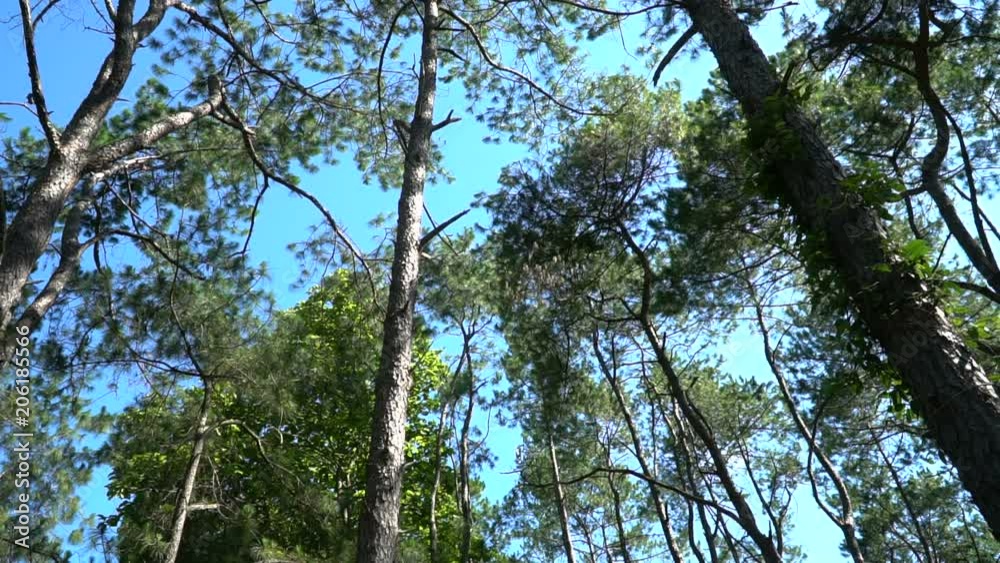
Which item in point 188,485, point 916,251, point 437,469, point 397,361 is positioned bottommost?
point 916,251

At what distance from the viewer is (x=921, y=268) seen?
10.0ft

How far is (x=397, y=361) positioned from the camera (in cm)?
517

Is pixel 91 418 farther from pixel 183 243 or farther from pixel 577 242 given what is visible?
pixel 577 242

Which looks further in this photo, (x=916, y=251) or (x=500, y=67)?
(x=500, y=67)

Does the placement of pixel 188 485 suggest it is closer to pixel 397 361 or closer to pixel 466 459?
pixel 397 361

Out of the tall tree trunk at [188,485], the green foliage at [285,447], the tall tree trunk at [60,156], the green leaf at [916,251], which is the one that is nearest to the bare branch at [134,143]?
the tall tree trunk at [60,156]

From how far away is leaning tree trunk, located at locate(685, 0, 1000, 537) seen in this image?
Answer: 8.86ft

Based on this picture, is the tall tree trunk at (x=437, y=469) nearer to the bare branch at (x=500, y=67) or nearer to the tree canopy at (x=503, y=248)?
the tree canopy at (x=503, y=248)

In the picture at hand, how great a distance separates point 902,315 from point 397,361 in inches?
128

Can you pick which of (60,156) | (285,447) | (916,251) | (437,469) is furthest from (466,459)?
(916,251)

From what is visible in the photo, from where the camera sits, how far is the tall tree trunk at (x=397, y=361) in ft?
14.5

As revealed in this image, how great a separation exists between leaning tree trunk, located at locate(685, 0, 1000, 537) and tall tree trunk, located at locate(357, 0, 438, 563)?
2.81 m

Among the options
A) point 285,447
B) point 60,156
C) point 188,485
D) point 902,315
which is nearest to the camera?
point 902,315

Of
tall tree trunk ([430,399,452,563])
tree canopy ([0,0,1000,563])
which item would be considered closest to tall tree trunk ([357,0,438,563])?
tree canopy ([0,0,1000,563])
